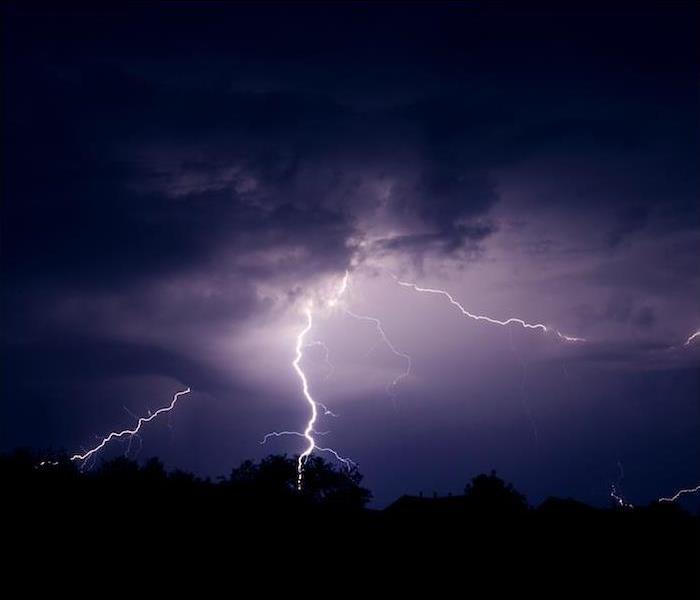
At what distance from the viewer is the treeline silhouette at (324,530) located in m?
12.4

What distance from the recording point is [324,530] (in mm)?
15164

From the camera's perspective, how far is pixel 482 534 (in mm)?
17438

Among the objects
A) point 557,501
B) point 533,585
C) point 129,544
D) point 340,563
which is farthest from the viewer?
point 557,501

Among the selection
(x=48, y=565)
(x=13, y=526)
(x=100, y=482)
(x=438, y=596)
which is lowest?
(x=438, y=596)

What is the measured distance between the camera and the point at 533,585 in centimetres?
1552

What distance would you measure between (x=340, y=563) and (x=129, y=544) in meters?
5.30

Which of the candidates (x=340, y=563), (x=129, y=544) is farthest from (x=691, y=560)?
(x=129, y=544)

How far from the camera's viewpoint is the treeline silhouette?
1239 centimetres

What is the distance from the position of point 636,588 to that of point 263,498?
10.4 m

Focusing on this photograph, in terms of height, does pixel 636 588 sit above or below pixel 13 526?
below

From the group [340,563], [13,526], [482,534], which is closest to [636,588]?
[482,534]

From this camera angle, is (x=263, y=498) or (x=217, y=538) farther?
(x=263, y=498)

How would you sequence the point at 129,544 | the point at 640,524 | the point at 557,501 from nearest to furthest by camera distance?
the point at 129,544 < the point at 640,524 < the point at 557,501

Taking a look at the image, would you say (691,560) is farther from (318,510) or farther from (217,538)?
(217,538)
